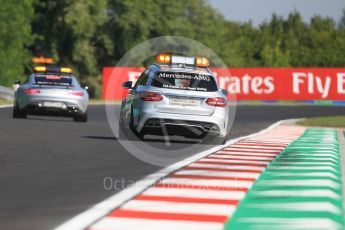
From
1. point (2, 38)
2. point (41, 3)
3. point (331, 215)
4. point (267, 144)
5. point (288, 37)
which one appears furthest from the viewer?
point (288, 37)

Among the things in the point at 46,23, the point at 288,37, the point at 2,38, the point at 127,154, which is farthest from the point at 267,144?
the point at 288,37

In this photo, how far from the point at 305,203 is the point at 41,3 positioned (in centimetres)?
6193

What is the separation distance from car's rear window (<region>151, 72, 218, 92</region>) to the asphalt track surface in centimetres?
114

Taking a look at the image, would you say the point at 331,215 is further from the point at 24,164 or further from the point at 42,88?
the point at 42,88

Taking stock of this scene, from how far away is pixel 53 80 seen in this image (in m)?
27.4

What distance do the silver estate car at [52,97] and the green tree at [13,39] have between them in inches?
1411

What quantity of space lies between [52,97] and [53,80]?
3.04ft

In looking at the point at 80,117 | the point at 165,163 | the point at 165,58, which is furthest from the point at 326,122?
the point at 165,163

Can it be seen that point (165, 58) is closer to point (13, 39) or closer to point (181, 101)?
point (181, 101)

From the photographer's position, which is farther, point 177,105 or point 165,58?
point 165,58

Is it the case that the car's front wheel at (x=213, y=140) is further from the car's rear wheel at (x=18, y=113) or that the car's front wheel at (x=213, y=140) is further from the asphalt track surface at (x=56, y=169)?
the car's rear wheel at (x=18, y=113)

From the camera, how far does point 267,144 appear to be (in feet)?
68.1

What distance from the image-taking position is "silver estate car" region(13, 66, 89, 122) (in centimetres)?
2659

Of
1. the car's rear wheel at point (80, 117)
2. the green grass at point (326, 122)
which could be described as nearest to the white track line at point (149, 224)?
the car's rear wheel at point (80, 117)
